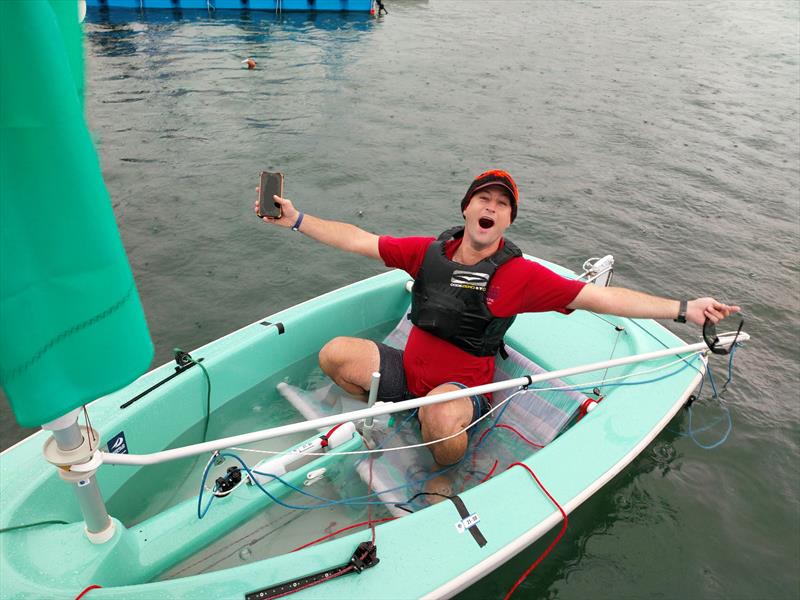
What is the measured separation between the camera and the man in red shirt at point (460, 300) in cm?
312

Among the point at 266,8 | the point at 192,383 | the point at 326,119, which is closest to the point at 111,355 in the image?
the point at 192,383

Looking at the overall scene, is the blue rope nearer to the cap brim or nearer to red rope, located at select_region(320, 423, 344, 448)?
the cap brim

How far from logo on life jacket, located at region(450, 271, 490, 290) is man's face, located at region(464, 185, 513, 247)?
184 mm

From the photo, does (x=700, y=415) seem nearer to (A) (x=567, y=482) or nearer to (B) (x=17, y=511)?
(A) (x=567, y=482)

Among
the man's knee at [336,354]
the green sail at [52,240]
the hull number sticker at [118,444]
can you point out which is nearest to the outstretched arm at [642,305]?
the man's knee at [336,354]

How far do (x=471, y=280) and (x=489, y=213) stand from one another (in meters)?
0.38

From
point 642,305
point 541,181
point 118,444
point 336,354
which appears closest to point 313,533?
point 336,354

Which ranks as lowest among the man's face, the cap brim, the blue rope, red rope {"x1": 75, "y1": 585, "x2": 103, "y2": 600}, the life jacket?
the blue rope

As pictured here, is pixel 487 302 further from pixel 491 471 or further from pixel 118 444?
pixel 118 444

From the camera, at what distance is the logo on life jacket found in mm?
3195

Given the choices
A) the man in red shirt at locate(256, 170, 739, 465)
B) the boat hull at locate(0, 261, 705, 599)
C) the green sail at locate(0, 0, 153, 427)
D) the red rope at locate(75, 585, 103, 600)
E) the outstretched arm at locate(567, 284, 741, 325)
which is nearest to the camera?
the green sail at locate(0, 0, 153, 427)

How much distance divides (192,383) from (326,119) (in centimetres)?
837

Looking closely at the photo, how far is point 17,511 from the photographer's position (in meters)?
2.47

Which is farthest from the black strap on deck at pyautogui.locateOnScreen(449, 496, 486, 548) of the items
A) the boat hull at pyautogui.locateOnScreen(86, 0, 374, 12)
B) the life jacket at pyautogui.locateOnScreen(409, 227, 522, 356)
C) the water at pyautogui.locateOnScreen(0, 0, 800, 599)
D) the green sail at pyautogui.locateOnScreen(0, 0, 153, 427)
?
the boat hull at pyautogui.locateOnScreen(86, 0, 374, 12)
